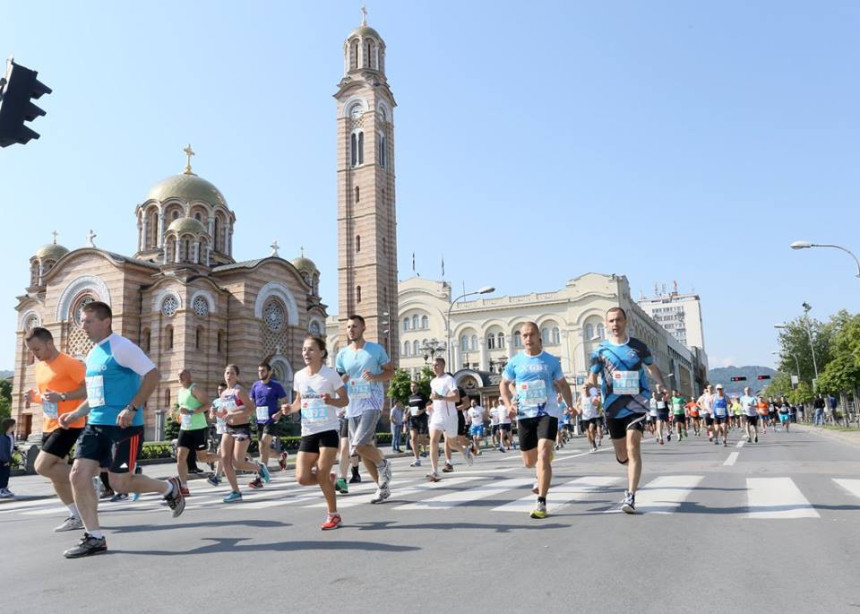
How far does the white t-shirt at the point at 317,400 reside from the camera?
6438mm

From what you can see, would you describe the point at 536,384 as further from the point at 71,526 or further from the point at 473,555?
the point at 71,526

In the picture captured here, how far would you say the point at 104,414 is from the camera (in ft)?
18.0

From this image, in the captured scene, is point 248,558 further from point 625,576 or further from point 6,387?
point 6,387

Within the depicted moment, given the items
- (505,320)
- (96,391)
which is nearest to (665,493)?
(96,391)

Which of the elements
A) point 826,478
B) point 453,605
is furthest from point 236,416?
point 826,478

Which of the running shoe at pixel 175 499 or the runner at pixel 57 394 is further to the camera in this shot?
the running shoe at pixel 175 499

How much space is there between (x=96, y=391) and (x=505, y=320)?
69.8m

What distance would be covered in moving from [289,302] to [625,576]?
41.9 meters

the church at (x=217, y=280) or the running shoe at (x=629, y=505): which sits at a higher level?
the church at (x=217, y=280)

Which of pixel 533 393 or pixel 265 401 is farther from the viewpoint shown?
pixel 265 401

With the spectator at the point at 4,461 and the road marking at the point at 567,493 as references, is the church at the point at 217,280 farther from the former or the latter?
the road marking at the point at 567,493

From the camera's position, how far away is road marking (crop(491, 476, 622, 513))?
703cm

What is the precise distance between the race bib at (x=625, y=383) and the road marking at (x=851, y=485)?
3.06 m

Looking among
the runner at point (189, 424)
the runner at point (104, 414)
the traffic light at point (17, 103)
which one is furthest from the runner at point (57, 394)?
the runner at point (189, 424)
